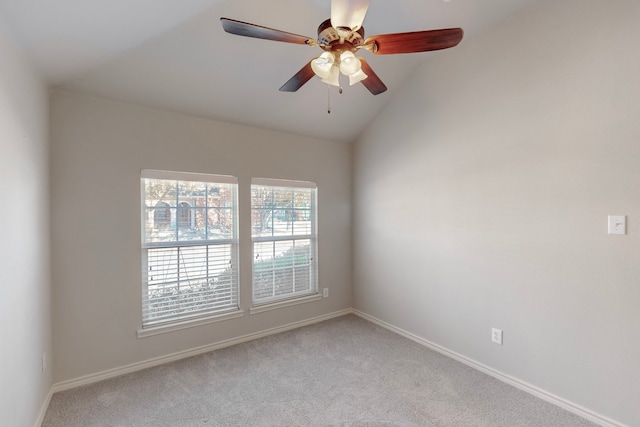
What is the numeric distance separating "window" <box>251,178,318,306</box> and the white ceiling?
0.82 metres

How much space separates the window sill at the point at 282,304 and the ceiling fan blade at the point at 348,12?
2.73 metres

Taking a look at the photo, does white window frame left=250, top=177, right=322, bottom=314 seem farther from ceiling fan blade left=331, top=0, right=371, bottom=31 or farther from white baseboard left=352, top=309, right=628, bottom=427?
ceiling fan blade left=331, top=0, right=371, bottom=31

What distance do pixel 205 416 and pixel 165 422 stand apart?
Answer: 0.80 ft

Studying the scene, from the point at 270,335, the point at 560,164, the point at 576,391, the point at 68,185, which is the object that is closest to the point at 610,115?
the point at 560,164

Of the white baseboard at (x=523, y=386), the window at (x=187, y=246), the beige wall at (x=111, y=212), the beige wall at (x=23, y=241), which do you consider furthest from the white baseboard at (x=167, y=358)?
the white baseboard at (x=523, y=386)

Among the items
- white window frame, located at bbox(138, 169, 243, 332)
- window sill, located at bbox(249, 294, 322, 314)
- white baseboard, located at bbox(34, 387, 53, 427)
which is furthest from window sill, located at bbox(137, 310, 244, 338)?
white baseboard, located at bbox(34, 387, 53, 427)

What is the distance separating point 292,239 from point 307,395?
170 centimetres

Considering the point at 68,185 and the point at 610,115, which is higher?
the point at 610,115

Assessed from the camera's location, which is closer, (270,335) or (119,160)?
(119,160)

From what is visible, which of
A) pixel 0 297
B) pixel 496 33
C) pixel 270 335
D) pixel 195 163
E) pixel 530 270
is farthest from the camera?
pixel 270 335

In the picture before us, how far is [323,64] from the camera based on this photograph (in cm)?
158

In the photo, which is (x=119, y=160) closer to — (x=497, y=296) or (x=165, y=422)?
(x=165, y=422)

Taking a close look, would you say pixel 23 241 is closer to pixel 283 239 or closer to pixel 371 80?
pixel 283 239

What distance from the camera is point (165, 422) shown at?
1937 mm
